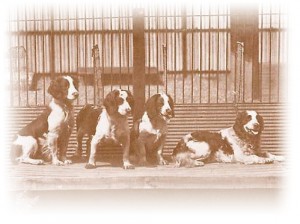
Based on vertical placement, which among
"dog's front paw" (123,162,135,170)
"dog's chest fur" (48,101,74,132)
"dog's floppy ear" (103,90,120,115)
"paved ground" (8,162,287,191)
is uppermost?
"dog's floppy ear" (103,90,120,115)

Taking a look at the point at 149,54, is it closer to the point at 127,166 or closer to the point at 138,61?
the point at 138,61

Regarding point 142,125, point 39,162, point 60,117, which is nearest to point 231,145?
point 142,125

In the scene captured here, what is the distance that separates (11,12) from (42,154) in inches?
67.3

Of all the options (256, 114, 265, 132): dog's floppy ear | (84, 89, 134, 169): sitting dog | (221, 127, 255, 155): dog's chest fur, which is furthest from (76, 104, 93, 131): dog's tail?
(256, 114, 265, 132): dog's floppy ear

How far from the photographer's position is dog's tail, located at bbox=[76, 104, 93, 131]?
8188mm

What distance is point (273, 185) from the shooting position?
7.55m

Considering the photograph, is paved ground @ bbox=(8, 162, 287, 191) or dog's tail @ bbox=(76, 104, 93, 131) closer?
paved ground @ bbox=(8, 162, 287, 191)

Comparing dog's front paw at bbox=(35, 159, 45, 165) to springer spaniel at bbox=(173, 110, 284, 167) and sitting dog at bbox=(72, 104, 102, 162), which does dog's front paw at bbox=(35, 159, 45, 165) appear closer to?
sitting dog at bbox=(72, 104, 102, 162)

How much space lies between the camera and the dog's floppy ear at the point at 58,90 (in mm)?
7738

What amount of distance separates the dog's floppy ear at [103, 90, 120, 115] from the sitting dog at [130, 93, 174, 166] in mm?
387

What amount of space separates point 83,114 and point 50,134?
45 cm

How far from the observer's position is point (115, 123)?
306 inches

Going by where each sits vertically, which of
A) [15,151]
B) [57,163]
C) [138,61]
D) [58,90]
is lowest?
[57,163]

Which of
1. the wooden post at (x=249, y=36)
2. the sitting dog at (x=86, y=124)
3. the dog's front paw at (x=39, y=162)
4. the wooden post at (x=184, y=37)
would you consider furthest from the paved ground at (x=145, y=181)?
the wooden post at (x=184, y=37)
